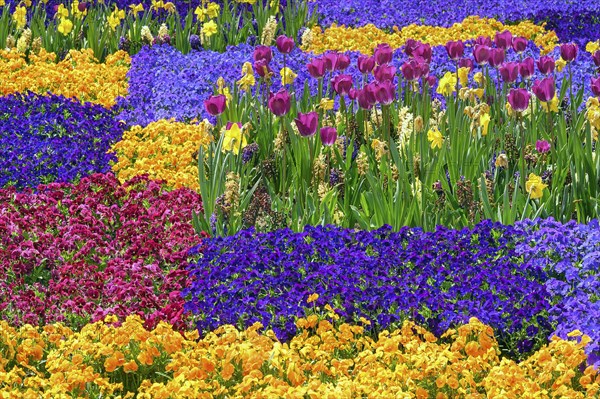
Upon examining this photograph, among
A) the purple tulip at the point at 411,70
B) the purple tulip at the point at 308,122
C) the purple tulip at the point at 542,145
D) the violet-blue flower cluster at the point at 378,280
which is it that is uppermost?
the purple tulip at the point at 411,70

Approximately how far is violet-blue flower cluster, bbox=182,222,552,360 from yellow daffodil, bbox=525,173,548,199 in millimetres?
257

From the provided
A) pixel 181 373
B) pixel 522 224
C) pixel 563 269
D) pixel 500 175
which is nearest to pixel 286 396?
pixel 181 373

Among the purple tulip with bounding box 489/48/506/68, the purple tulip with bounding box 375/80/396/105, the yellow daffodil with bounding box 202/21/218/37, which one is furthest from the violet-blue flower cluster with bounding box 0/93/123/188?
the purple tulip with bounding box 489/48/506/68

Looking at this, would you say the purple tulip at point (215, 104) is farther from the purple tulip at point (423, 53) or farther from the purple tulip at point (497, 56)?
the purple tulip at point (497, 56)

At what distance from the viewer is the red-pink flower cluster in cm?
530

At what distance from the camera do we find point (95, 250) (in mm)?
6016

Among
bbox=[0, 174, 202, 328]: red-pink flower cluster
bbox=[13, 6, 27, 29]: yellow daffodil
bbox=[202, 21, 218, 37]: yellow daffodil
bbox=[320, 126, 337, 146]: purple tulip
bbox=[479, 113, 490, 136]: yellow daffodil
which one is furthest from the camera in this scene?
bbox=[13, 6, 27, 29]: yellow daffodil

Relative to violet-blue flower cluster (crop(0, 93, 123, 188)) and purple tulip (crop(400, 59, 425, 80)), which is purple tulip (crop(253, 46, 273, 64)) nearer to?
purple tulip (crop(400, 59, 425, 80))

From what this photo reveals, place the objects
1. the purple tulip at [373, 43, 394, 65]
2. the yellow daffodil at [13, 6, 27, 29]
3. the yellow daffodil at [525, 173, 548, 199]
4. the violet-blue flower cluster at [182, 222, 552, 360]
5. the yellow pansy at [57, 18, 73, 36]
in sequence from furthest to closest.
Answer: the yellow daffodil at [13, 6, 27, 29] < the yellow pansy at [57, 18, 73, 36] < the purple tulip at [373, 43, 394, 65] < the yellow daffodil at [525, 173, 548, 199] < the violet-blue flower cluster at [182, 222, 552, 360]

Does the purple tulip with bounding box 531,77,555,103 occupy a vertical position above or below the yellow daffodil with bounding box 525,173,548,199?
above

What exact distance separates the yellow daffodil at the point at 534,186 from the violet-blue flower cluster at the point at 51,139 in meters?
3.35

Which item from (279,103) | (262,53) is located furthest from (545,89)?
(262,53)

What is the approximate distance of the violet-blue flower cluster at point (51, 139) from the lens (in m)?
7.39

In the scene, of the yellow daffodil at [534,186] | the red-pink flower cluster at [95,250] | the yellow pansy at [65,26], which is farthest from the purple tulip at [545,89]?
the yellow pansy at [65,26]
